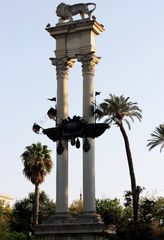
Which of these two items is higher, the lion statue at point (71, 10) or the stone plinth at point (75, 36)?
the lion statue at point (71, 10)

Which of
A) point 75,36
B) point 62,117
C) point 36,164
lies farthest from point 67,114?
point 36,164

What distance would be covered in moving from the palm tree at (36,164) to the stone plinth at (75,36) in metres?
29.6

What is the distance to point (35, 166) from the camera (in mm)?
56406

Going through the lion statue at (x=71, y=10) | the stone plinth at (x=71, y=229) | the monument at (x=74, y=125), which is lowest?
the stone plinth at (x=71, y=229)

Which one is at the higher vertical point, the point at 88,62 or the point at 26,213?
the point at 88,62

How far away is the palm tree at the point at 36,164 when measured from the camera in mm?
55906

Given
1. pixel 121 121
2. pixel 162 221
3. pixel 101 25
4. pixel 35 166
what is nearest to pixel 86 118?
pixel 101 25

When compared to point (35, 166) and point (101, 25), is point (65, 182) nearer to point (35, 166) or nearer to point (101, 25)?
point (101, 25)

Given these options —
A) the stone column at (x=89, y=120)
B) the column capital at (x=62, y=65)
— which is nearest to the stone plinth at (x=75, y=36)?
the column capital at (x=62, y=65)

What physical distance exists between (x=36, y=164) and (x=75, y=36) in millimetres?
30511

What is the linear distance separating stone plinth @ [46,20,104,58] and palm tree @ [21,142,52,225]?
29631 millimetres

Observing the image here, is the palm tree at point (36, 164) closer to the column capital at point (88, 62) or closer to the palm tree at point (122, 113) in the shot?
the palm tree at point (122, 113)

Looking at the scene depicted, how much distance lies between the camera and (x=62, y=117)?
2691 cm

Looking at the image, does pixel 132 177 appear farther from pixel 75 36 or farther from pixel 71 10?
pixel 71 10
